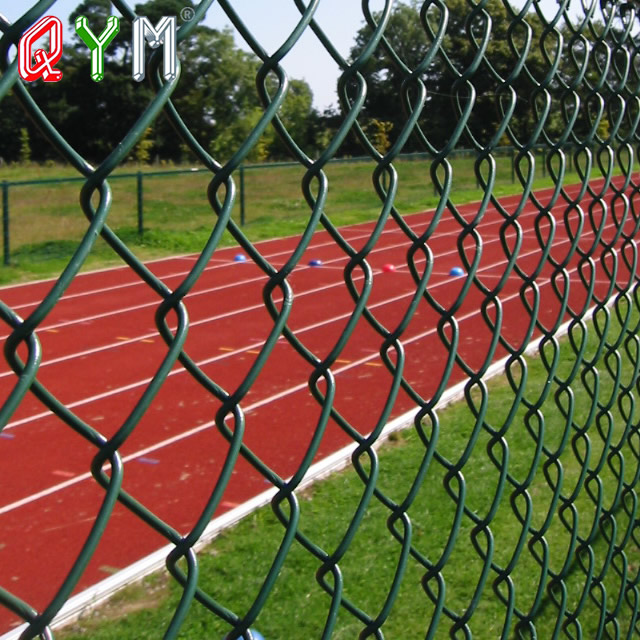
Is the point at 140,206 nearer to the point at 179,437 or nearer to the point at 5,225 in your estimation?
the point at 5,225

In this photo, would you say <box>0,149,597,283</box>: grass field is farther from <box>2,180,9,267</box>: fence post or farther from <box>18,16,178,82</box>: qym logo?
<box>18,16,178,82</box>: qym logo

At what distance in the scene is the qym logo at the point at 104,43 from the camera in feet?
2.74

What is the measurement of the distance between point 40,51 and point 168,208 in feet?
59.0

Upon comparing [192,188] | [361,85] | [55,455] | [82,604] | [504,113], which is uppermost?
[361,85]

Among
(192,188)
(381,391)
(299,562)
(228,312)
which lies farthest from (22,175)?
(299,562)

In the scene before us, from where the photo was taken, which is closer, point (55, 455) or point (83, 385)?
point (55, 455)

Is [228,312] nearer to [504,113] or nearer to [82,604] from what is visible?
[82,604]

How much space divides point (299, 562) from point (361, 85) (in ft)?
11.8

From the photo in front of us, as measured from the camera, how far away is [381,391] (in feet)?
25.6

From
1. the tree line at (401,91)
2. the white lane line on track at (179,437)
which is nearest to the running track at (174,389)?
the white lane line on track at (179,437)

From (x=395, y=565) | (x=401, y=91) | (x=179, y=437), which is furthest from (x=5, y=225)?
(x=401, y=91)

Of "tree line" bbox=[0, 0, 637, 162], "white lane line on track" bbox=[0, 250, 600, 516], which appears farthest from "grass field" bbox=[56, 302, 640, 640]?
"tree line" bbox=[0, 0, 637, 162]

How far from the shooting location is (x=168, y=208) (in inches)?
730

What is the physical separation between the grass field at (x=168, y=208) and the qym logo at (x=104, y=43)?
10568 millimetres
